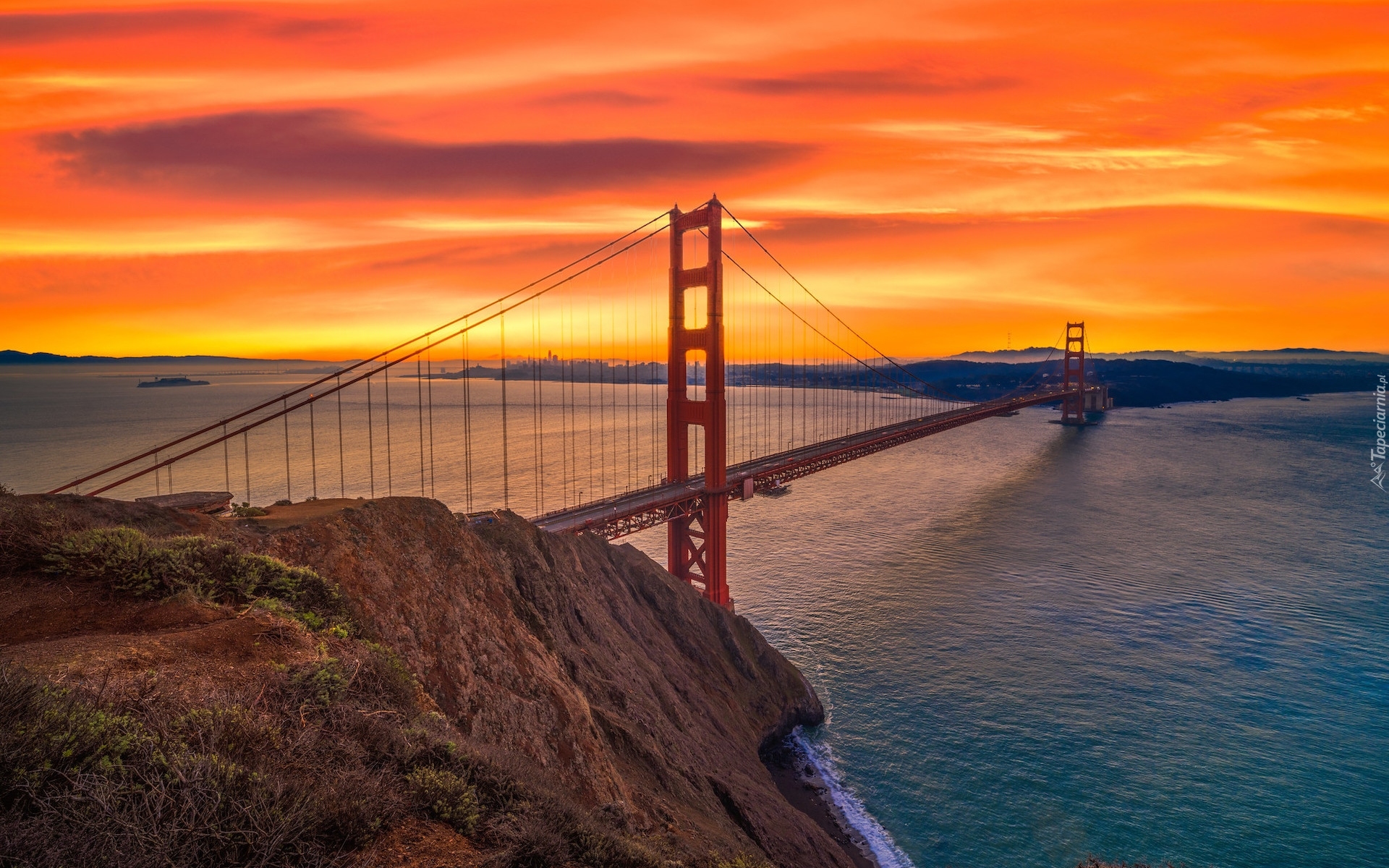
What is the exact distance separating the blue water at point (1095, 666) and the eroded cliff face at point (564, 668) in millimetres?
5438

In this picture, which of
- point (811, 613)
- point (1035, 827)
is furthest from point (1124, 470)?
point (1035, 827)

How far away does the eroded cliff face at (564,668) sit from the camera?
12047mm

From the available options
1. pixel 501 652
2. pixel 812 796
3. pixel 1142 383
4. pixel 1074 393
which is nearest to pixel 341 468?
pixel 812 796

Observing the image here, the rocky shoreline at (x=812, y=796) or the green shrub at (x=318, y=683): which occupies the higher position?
the green shrub at (x=318, y=683)

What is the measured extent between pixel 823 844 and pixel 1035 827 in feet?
22.8

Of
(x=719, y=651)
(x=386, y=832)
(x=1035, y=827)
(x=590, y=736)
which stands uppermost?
(x=386, y=832)

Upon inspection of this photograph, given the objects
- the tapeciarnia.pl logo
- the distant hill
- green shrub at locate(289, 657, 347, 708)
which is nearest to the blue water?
the tapeciarnia.pl logo

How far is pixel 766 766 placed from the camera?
22594 millimetres

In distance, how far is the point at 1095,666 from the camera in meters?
28.6

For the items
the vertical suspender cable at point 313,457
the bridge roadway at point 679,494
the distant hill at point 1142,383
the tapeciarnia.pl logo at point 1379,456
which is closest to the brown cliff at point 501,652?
the vertical suspender cable at point 313,457

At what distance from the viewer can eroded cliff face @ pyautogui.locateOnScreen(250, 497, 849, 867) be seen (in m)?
12.0

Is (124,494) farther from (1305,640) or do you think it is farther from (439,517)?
(1305,640)

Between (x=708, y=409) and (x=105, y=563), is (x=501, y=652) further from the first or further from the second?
(x=708, y=409)

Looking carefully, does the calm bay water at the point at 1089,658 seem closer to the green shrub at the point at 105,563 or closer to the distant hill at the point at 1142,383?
the green shrub at the point at 105,563
